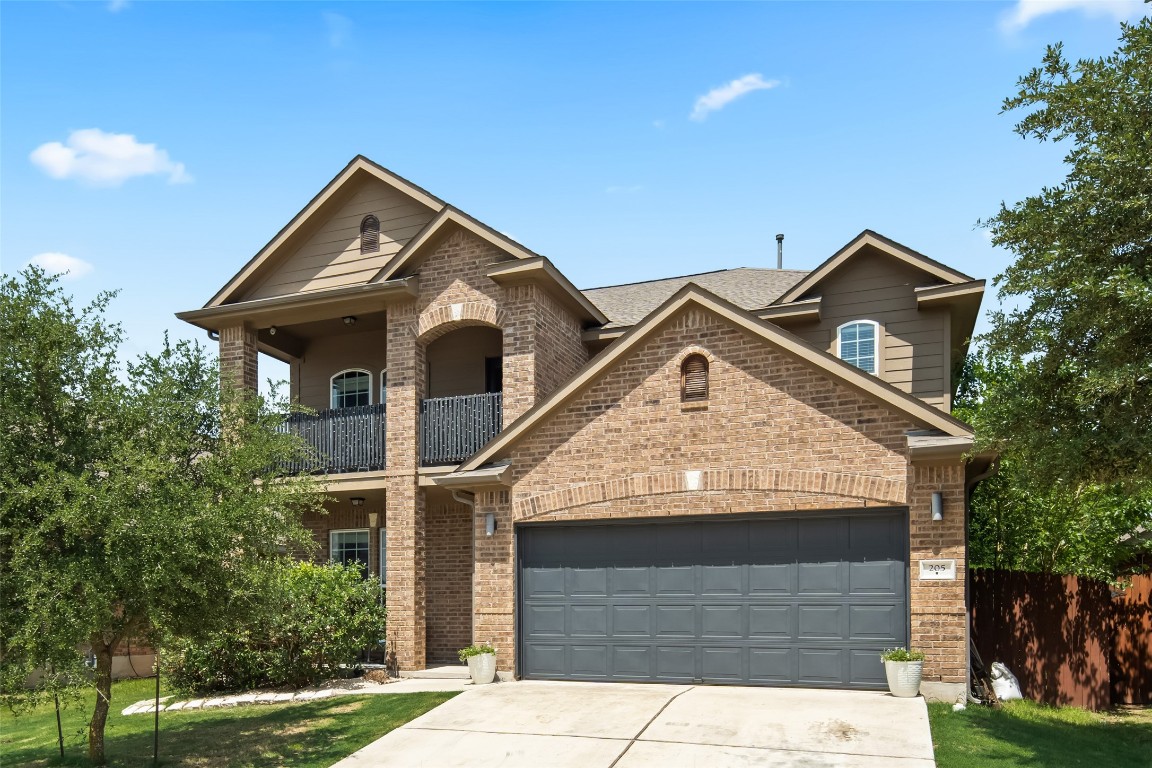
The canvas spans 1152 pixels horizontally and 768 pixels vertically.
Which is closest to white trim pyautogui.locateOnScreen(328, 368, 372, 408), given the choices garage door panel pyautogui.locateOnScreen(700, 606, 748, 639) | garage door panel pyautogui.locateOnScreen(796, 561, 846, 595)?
garage door panel pyautogui.locateOnScreen(700, 606, 748, 639)

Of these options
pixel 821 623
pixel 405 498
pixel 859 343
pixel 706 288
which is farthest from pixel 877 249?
Answer: pixel 405 498

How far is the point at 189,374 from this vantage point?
11.5 metres

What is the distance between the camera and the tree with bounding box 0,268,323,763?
388 inches

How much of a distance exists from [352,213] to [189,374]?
27.7 ft

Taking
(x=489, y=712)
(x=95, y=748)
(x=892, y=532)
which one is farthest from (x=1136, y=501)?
(x=95, y=748)

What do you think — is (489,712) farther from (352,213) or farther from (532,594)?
(352,213)

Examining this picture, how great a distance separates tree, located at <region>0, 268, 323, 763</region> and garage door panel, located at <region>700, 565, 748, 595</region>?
556 centimetres

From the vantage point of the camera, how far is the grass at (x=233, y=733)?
37.2ft

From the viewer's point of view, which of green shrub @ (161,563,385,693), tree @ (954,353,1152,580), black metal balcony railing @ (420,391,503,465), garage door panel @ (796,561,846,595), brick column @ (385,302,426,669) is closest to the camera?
garage door panel @ (796,561,846,595)

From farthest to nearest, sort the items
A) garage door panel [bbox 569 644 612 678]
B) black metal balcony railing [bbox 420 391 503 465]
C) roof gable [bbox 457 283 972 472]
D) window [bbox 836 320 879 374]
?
window [bbox 836 320 879 374] → black metal balcony railing [bbox 420 391 503 465] → garage door panel [bbox 569 644 612 678] → roof gable [bbox 457 283 972 472]

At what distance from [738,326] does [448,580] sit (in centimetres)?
807

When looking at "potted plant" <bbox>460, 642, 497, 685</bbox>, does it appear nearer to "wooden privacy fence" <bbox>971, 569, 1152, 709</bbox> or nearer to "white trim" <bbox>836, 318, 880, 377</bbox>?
"wooden privacy fence" <bbox>971, 569, 1152, 709</bbox>

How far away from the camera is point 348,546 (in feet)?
64.1

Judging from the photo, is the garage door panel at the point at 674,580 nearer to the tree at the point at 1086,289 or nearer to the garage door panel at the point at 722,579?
the garage door panel at the point at 722,579
